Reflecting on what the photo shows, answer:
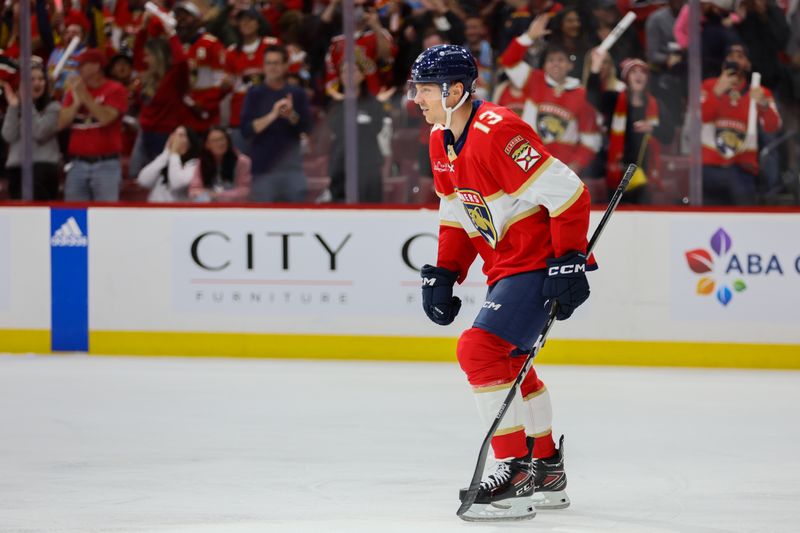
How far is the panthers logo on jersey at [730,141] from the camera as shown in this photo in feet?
22.4

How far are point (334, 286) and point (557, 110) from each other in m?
1.53

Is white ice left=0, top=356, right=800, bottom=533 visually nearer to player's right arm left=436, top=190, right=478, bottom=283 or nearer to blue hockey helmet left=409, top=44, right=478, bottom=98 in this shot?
player's right arm left=436, top=190, right=478, bottom=283

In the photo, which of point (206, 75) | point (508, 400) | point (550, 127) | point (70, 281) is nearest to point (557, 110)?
point (550, 127)

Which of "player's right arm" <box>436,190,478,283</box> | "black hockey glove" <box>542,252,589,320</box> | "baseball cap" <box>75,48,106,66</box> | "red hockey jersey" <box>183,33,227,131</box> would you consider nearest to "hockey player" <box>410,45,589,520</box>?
"black hockey glove" <box>542,252,589,320</box>

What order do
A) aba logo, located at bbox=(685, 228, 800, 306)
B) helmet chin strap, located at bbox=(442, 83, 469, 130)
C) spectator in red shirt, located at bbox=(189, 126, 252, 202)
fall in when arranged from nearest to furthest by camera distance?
1. helmet chin strap, located at bbox=(442, 83, 469, 130)
2. aba logo, located at bbox=(685, 228, 800, 306)
3. spectator in red shirt, located at bbox=(189, 126, 252, 202)

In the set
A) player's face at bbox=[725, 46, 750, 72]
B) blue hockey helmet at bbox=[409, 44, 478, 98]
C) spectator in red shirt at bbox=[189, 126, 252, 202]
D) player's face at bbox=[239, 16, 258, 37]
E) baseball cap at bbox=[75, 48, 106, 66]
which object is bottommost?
spectator in red shirt at bbox=[189, 126, 252, 202]

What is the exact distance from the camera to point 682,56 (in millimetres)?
6801

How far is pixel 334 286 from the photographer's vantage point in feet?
Result: 22.5

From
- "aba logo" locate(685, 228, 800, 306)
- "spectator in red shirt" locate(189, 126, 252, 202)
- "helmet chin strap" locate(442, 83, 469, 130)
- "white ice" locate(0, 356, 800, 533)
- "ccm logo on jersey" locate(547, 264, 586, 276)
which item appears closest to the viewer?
"ccm logo on jersey" locate(547, 264, 586, 276)

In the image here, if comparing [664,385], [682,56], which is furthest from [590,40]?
[664,385]

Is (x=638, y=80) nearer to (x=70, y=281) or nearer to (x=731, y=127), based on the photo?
(x=731, y=127)

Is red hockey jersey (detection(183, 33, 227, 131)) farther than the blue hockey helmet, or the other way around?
red hockey jersey (detection(183, 33, 227, 131))

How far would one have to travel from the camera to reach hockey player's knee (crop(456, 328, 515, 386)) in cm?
354

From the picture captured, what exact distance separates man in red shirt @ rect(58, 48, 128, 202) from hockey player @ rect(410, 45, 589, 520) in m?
4.16
